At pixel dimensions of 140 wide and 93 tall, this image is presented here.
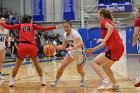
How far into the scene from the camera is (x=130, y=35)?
33.5 metres

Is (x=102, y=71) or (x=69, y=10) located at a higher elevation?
(x=69, y=10)

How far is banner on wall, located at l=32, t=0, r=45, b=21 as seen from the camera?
34.9 meters

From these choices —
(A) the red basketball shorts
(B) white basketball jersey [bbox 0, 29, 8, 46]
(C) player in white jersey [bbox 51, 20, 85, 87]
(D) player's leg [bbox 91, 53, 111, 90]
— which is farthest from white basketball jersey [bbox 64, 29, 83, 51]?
(B) white basketball jersey [bbox 0, 29, 8, 46]

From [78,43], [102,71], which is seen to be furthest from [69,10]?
[102,71]

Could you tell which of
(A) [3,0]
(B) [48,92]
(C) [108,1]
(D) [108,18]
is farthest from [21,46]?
(A) [3,0]

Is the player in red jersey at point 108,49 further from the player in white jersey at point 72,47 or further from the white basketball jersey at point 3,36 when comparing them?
the white basketball jersey at point 3,36

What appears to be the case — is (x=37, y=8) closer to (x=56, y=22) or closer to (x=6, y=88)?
(x=56, y=22)

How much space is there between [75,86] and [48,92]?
130 centimetres

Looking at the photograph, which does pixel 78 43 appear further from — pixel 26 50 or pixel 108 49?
pixel 26 50

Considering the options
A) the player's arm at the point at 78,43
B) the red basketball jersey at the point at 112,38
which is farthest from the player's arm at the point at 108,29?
the player's arm at the point at 78,43

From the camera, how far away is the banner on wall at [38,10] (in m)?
34.9

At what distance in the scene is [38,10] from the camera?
34.9m

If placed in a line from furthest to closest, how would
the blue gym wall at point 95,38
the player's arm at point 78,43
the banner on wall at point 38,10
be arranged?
the banner on wall at point 38,10
the blue gym wall at point 95,38
the player's arm at point 78,43

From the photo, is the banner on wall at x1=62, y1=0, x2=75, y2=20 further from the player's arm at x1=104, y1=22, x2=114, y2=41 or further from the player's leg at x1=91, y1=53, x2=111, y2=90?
the player's arm at x1=104, y1=22, x2=114, y2=41
